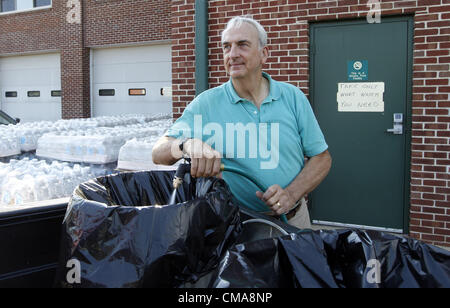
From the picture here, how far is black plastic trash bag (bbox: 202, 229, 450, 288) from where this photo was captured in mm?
1360

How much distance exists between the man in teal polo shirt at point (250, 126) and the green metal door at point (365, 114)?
2.96m

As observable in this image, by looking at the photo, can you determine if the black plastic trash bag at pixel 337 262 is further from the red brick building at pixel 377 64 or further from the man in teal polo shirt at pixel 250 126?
the red brick building at pixel 377 64

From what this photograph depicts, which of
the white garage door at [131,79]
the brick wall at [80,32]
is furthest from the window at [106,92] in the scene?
the brick wall at [80,32]

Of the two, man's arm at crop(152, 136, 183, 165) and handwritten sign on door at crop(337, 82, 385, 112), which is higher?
handwritten sign on door at crop(337, 82, 385, 112)

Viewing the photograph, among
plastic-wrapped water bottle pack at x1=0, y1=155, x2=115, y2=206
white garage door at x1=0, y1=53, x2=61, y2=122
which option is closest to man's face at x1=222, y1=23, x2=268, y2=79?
plastic-wrapped water bottle pack at x1=0, y1=155, x2=115, y2=206

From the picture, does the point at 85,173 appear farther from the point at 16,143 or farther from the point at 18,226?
the point at 18,226

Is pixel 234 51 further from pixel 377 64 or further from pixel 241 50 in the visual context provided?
pixel 377 64

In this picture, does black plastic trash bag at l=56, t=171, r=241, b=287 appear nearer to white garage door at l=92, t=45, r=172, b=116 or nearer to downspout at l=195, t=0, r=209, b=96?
downspout at l=195, t=0, r=209, b=96

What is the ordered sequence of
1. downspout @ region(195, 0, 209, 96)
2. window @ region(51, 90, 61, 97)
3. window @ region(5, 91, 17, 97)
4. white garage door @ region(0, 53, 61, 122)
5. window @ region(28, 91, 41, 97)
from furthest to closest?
window @ region(5, 91, 17, 97), window @ region(28, 91, 41, 97), white garage door @ region(0, 53, 61, 122), window @ region(51, 90, 61, 97), downspout @ region(195, 0, 209, 96)

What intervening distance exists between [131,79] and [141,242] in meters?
14.6

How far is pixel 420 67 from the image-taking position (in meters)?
4.80

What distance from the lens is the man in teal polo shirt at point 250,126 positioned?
232 centimetres

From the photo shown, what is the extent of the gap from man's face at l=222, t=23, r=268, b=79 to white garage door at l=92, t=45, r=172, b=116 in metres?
12.3

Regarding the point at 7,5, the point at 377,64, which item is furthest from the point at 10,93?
the point at 377,64
